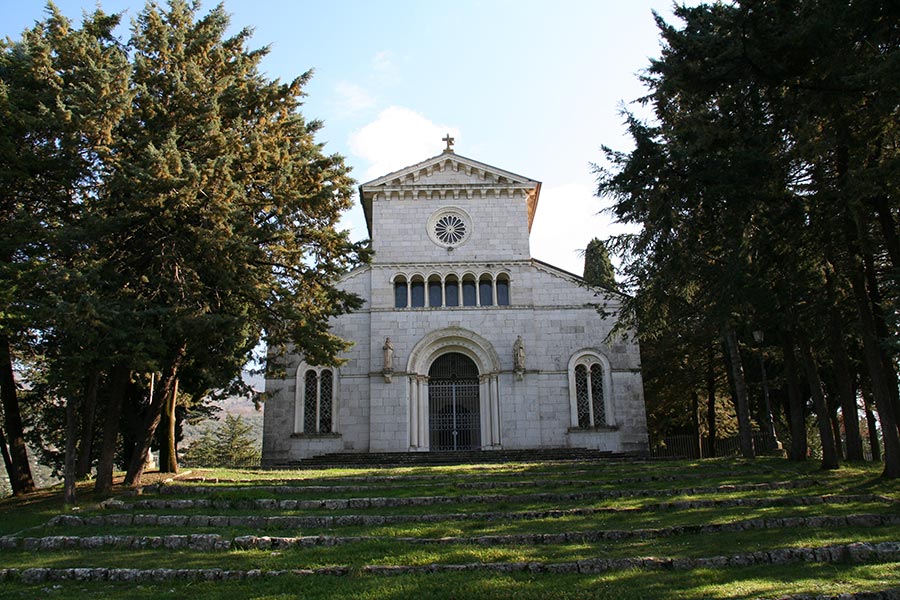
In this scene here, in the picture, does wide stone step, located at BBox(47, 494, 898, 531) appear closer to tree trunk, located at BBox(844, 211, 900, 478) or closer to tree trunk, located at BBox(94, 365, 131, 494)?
tree trunk, located at BBox(844, 211, 900, 478)

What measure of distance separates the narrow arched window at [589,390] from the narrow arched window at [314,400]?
10.2 meters

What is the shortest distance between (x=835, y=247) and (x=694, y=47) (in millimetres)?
5710

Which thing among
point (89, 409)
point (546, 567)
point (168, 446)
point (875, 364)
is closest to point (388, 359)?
point (168, 446)

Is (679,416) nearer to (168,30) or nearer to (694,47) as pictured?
(694,47)

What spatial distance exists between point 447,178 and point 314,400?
11.5 metres

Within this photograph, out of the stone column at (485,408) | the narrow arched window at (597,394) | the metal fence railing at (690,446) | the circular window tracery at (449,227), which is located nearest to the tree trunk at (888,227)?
the narrow arched window at (597,394)

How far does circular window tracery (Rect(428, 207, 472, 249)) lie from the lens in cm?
3162

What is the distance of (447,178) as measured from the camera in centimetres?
3228

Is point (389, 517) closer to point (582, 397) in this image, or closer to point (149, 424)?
point (149, 424)

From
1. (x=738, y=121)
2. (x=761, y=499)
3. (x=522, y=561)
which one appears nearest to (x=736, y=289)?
(x=738, y=121)

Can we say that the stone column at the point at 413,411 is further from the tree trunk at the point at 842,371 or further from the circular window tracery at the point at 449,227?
the tree trunk at the point at 842,371

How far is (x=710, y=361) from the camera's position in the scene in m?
31.3

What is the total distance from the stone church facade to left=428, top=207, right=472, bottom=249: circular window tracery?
49 millimetres

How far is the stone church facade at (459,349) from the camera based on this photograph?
29344 mm
